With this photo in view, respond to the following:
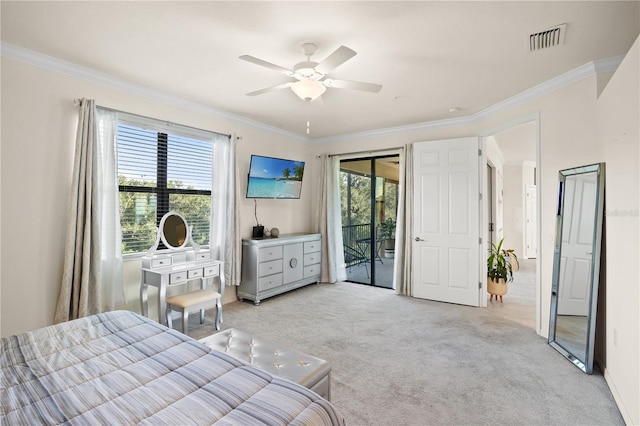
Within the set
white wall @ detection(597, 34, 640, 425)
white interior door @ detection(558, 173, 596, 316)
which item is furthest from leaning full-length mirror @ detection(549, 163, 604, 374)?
white wall @ detection(597, 34, 640, 425)

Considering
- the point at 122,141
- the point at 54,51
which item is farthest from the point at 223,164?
the point at 54,51

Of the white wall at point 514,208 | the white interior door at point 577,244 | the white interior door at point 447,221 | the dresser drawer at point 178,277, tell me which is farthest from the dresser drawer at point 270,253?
the white wall at point 514,208

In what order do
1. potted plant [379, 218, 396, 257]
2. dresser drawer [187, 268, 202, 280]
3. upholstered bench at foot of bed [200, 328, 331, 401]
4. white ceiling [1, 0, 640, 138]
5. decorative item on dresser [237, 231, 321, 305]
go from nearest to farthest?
upholstered bench at foot of bed [200, 328, 331, 401]
white ceiling [1, 0, 640, 138]
dresser drawer [187, 268, 202, 280]
decorative item on dresser [237, 231, 321, 305]
potted plant [379, 218, 396, 257]

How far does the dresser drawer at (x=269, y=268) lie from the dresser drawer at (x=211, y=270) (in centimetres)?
71

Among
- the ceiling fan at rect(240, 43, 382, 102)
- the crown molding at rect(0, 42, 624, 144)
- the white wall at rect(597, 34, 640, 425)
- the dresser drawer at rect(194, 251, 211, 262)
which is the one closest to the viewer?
the white wall at rect(597, 34, 640, 425)

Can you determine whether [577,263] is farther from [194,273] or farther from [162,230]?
[162,230]

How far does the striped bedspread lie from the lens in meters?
1.13

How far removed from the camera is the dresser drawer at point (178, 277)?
127 inches

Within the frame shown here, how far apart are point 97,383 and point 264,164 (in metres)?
3.62

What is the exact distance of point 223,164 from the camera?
4.20 metres

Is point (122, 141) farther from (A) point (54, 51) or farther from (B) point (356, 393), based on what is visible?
(B) point (356, 393)

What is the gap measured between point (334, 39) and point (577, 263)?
113 inches

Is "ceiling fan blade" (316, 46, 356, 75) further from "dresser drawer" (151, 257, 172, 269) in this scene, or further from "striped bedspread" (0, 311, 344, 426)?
"dresser drawer" (151, 257, 172, 269)

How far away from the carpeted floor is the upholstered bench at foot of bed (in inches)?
17.6
